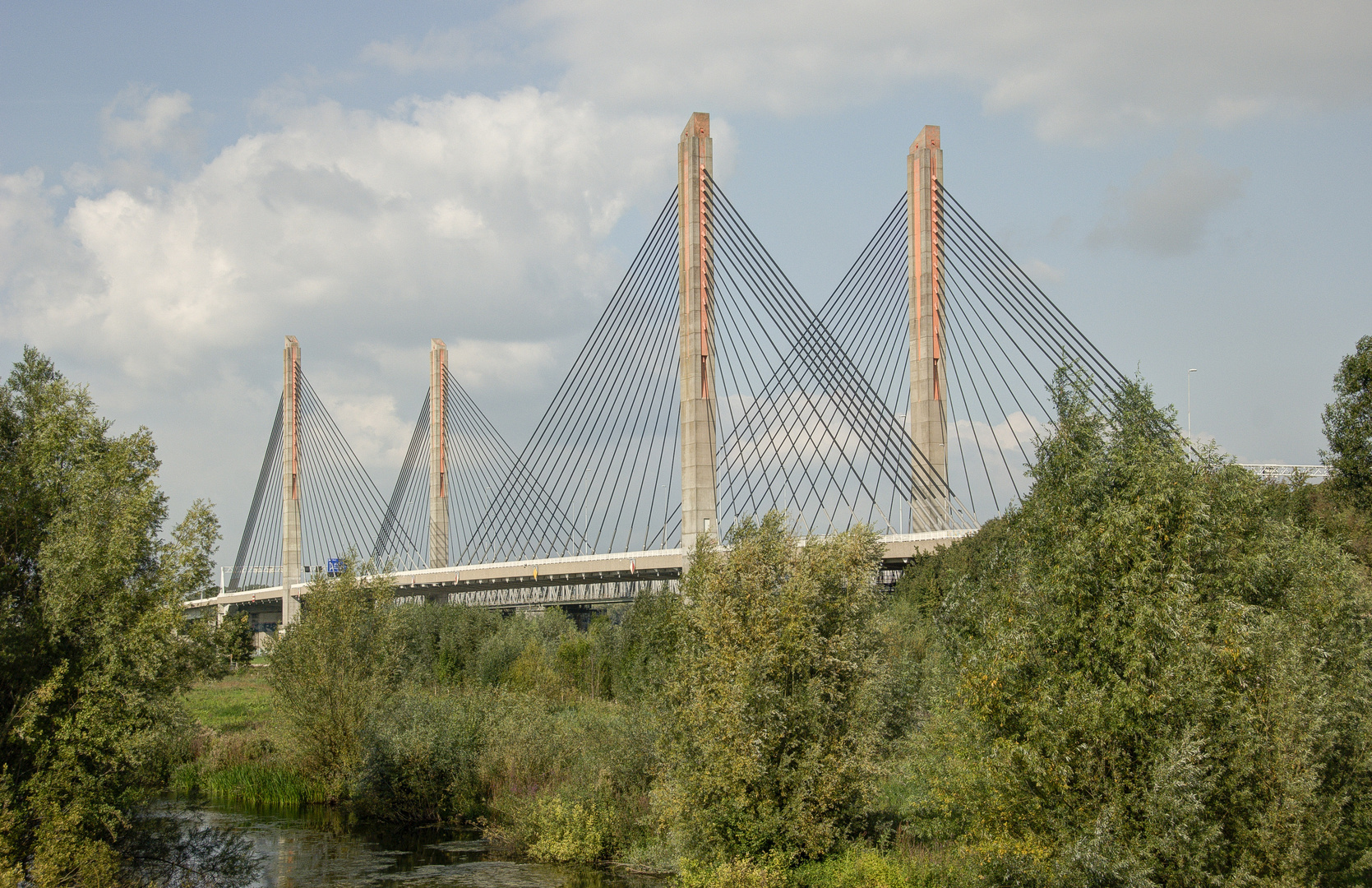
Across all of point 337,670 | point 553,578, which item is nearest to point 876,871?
point 337,670

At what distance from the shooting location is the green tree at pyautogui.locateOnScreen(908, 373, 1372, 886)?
1395 centimetres

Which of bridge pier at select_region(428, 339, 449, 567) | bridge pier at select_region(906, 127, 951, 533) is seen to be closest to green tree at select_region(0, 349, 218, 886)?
bridge pier at select_region(906, 127, 951, 533)

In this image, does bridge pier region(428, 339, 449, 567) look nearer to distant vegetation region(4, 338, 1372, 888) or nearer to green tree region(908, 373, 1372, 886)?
distant vegetation region(4, 338, 1372, 888)

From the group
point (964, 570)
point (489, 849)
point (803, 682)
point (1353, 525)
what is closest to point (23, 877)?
point (489, 849)

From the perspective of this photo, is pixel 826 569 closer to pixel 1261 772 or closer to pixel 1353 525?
pixel 1261 772

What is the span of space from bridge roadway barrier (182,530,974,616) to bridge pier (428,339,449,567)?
6.34ft

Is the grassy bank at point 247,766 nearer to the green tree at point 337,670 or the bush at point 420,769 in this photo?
the green tree at point 337,670

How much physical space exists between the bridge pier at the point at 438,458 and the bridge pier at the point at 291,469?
10.6 metres

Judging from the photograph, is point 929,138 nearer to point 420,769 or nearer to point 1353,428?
point 1353,428

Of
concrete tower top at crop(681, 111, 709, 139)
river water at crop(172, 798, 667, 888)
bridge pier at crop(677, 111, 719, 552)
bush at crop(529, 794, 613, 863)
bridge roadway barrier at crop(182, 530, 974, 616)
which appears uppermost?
concrete tower top at crop(681, 111, 709, 139)

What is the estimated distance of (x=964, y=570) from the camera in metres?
35.3

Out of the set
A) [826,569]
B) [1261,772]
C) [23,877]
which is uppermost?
[826,569]

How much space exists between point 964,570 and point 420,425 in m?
47.0

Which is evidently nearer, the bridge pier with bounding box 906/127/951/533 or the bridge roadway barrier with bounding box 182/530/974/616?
the bridge pier with bounding box 906/127/951/533
